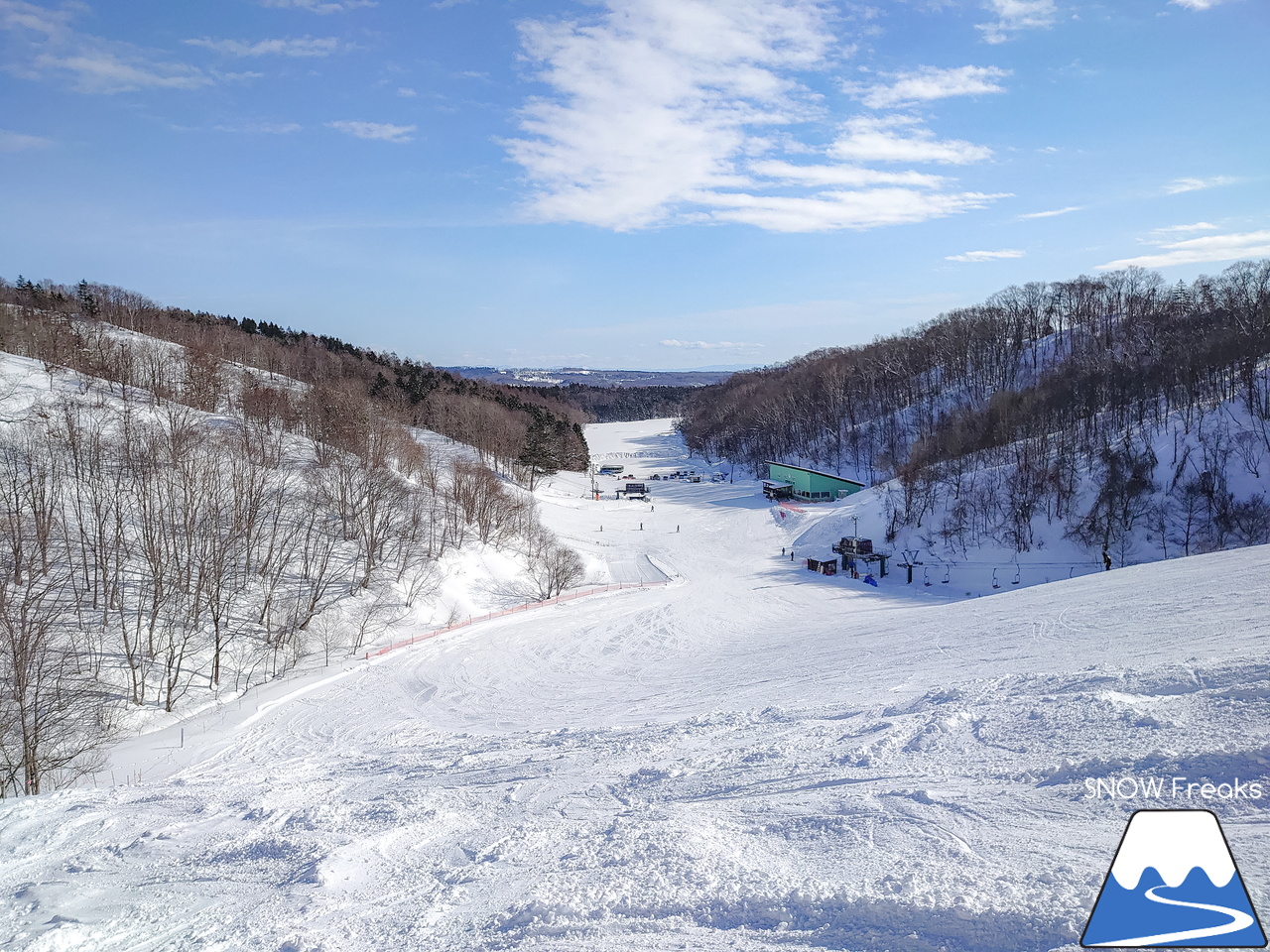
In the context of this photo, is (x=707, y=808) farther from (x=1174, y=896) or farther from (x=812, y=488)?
(x=812, y=488)

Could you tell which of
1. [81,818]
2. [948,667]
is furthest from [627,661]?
[81,818]

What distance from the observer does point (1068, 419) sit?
56.0 meters

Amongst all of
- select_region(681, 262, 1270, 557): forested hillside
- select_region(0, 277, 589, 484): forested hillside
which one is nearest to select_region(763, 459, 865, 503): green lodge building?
select_region(681, 262, 1270, 557): forested hillside

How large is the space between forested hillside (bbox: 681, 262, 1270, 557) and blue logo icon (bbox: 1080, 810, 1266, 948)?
42186 millimetres

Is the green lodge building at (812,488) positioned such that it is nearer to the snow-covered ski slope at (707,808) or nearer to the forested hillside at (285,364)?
the forested hillside at (285,364)

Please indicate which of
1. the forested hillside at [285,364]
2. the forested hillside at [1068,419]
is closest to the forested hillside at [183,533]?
the forested hillside at [285,364]

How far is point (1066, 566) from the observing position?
1518 inches

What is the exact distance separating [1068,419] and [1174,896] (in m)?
62.2

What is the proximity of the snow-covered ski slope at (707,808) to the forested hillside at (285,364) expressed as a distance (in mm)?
39652

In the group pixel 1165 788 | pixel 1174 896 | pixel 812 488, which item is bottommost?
pixel 1165 788

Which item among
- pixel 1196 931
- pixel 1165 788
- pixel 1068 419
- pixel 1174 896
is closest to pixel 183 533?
pixel 1165 788

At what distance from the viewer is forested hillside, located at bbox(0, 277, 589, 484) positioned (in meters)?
48.5

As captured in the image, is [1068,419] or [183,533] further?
[1068,419]

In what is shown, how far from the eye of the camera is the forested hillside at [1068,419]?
40.6 m
